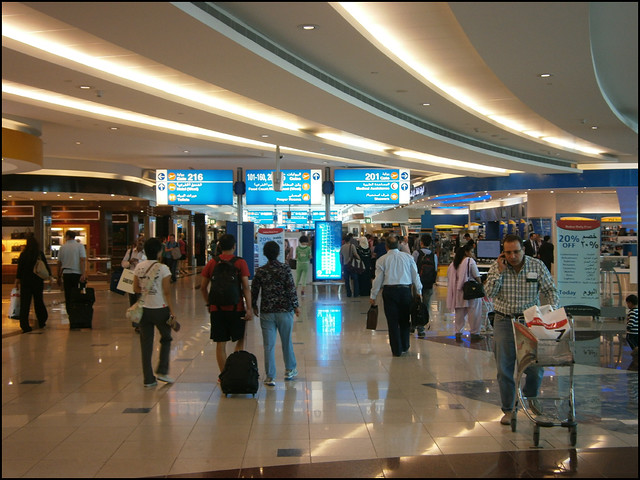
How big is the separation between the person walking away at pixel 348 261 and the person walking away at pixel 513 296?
11.0 m

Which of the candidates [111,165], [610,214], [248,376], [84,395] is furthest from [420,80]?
[610,214]

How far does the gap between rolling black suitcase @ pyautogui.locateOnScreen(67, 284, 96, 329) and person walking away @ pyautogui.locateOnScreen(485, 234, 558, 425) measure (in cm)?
770

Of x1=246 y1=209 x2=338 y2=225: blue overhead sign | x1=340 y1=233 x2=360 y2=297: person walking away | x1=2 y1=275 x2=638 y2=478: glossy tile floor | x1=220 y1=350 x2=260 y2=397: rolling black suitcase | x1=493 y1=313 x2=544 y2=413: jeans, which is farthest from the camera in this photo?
x1=246 y1=209 x2=338 y2=225: blue overhead sign

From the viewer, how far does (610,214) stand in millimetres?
23969

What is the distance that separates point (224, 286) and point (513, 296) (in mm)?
2728

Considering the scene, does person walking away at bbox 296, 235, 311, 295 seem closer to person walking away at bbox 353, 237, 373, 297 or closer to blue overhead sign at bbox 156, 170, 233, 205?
person walking away at bbox 353, 237, 373, 297

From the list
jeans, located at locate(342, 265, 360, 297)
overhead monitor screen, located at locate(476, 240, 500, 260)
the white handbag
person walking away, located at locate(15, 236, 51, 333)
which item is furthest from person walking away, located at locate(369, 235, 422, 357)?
jeans, located at locate(342, 265, 360, 297)

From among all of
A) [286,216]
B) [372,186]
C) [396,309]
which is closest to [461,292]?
[396,309]

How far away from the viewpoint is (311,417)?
5805 millimetres

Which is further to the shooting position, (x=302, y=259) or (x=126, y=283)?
(x=302, y=259)

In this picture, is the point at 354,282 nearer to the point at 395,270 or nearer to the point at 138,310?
the point at 395,270

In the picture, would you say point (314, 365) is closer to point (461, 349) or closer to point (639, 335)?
point (461, 349)

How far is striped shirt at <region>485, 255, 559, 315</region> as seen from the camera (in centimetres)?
551

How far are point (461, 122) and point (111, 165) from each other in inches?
437
